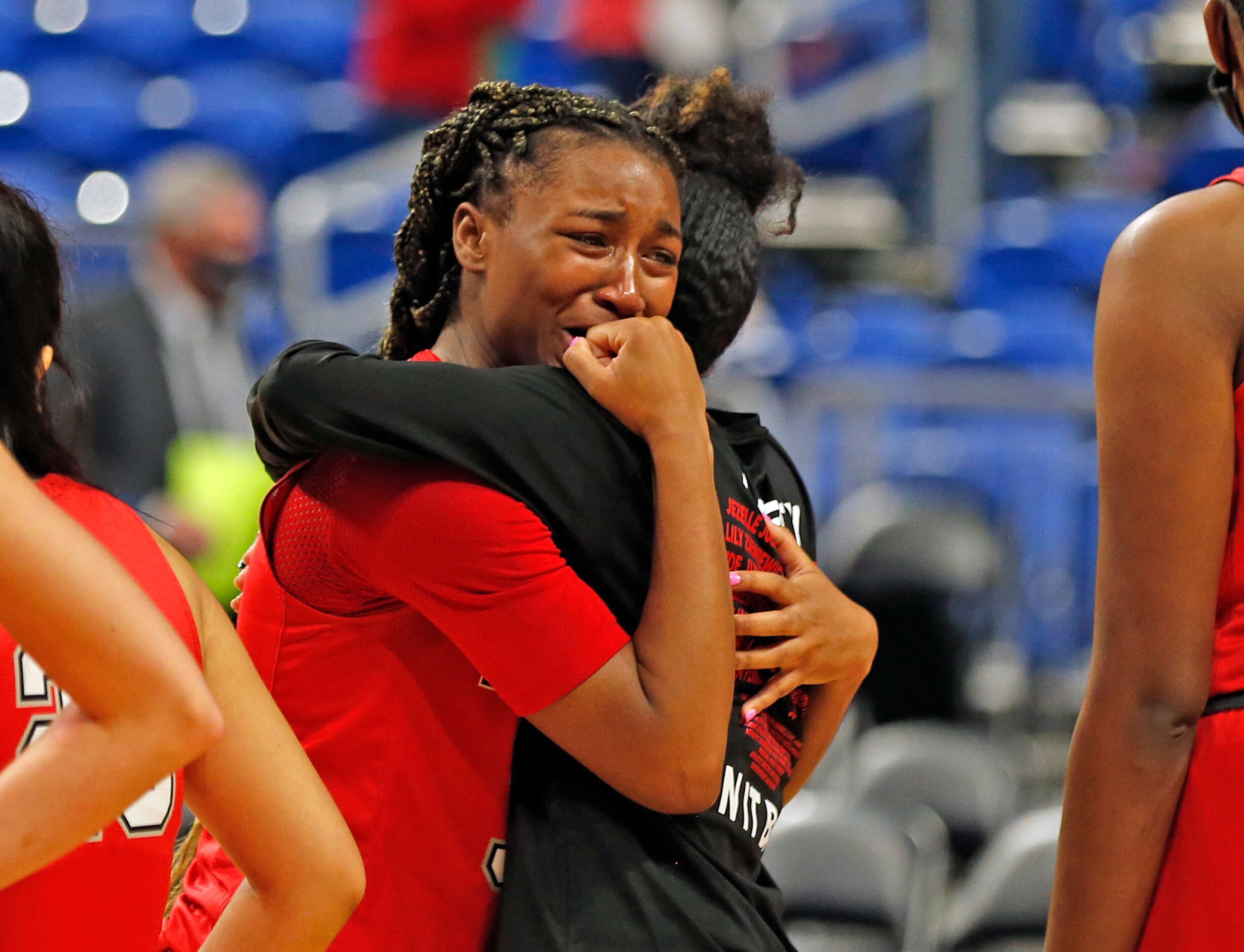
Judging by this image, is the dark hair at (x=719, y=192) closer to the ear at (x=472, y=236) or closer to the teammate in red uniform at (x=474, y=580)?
the teammate in red uniform at (x=474, y=580)

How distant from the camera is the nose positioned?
1.53 m

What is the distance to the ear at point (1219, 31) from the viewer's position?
130 centimetres

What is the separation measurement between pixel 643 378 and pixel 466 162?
1.26 ft

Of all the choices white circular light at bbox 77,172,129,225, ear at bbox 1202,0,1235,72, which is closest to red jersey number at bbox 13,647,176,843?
ear at bbox 1202,0,1235,72

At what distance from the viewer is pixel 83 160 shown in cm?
804

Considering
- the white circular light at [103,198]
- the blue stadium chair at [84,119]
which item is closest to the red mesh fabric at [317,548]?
the white circular light at [103,198]

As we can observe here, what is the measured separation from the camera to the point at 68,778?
103 centimetres

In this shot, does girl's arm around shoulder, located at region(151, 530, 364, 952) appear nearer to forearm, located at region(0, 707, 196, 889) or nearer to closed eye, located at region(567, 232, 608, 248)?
forearm, located at region(0, 707, 196, 889)

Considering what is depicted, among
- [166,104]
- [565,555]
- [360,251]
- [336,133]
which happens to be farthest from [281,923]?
[166,104]

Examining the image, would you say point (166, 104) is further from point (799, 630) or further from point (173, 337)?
point (799, 630)

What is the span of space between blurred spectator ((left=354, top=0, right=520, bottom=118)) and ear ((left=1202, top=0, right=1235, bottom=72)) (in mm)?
6410

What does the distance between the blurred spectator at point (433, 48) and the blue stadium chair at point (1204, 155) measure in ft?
11.1

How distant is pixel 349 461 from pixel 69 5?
26.9 feet

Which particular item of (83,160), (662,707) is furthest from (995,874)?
(83,160)
